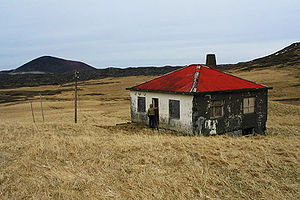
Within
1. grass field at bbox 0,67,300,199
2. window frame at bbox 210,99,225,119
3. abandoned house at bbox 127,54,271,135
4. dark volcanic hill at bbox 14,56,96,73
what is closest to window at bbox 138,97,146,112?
abandoned house at bbox 127,54,271,135

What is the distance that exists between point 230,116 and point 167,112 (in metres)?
3.58

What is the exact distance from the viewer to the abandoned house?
16922mm

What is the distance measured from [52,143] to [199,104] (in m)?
7.81

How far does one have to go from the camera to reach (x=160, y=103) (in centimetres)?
1881

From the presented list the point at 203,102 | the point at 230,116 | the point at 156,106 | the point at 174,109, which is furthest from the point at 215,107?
the point at 156,106

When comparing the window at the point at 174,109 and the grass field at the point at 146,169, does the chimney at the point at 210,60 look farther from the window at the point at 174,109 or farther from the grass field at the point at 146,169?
the grass field at the point at 146,169

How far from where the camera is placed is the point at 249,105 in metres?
19.0

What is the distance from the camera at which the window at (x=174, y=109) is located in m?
17.7

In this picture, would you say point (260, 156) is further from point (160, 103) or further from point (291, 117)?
point (291, 117)

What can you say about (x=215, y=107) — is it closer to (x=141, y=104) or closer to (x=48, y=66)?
(x=141, y=104)

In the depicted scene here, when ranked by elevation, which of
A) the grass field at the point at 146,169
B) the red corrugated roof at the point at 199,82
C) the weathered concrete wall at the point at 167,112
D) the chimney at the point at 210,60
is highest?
the chimney at the point at 210,60

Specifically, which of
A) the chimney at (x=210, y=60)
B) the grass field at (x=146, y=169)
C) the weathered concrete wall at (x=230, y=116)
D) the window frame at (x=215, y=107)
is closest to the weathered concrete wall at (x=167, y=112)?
the weathered concrete wall at (x=230, y=116)

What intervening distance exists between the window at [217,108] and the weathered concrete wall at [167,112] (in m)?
1.40

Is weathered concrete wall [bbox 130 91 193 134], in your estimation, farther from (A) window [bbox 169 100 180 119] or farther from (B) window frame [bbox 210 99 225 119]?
(B) window frame [bbox 210 99 225 119]
